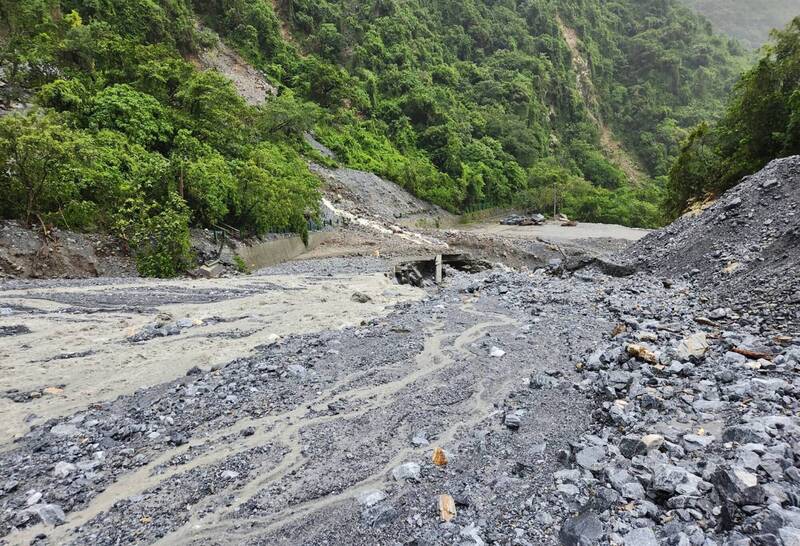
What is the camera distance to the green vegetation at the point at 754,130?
2003 cm

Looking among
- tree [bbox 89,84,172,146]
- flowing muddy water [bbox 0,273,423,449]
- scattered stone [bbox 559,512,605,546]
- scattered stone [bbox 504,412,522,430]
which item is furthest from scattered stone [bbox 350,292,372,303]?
tree [bbox 89,84,172,146]

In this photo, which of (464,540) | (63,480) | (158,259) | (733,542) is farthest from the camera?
(158,259)

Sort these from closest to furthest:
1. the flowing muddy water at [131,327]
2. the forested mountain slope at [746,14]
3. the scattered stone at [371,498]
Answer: the scattered stone at [371,498], the flowing muddy water at [131,327], the forested mountain slope at [746,14]

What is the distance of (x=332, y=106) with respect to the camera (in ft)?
170

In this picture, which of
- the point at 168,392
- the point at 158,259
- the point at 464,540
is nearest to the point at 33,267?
the point at 158,259

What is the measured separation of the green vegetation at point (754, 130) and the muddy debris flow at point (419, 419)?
11746mm

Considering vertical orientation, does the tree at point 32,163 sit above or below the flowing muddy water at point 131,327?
above

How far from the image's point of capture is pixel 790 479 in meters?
3.25

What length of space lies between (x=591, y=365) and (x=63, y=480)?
735 cm

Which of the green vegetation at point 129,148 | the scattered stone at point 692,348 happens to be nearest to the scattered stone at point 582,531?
the scattered stone at point 692,348

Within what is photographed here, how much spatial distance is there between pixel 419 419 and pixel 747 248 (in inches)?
438

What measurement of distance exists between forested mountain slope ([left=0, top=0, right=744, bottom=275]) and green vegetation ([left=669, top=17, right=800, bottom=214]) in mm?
24403

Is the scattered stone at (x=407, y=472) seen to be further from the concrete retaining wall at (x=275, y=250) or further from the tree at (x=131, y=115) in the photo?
the tree at (x=131, y=115)

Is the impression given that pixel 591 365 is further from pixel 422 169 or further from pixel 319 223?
pixel 422 169
